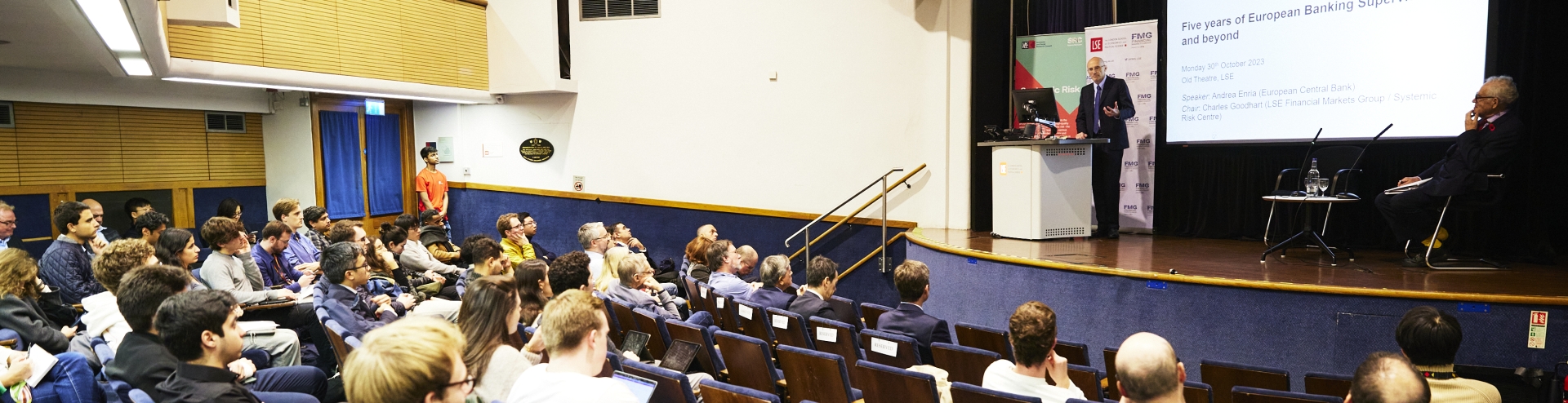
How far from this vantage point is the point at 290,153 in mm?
9461

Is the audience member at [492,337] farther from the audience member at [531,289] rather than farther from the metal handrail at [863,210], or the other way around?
the metal handrail at [863,210]

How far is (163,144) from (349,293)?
6101 mm

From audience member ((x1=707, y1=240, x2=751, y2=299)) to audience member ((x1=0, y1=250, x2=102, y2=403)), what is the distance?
2.83m

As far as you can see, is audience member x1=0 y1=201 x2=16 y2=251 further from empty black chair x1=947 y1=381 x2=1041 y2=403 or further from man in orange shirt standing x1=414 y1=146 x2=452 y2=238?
empty black chair x1=947 y1=381 x2=1041 y2=403

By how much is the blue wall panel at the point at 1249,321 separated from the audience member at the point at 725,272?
1.75 meters

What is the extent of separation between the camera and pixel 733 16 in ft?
28.5

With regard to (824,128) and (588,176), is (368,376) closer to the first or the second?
(824,128)

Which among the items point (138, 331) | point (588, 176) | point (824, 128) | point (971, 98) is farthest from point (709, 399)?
point (588, 176)

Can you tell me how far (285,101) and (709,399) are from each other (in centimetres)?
854

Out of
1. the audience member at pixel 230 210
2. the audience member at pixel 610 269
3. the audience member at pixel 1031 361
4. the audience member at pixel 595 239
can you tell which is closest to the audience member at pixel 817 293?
the audience member at pixel 610 269

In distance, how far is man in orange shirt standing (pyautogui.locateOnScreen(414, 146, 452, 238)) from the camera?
9.59 meters

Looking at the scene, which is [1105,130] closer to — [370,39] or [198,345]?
[198,345]

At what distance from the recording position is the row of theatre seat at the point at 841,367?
8.96 feet

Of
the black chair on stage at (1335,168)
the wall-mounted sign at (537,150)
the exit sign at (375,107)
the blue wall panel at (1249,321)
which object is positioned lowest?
the blue wall panel at (1249,321)
